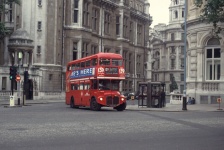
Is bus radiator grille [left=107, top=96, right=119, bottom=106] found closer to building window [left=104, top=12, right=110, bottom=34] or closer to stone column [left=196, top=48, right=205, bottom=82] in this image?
stone column [left=196, top=48, right=205, bottom=82]

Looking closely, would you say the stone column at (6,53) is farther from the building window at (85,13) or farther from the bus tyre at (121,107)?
the bus tyre at (121,107)

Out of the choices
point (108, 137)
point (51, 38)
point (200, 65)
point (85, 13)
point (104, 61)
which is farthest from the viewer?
point (85, 13)

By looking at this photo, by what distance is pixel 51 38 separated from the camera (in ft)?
171

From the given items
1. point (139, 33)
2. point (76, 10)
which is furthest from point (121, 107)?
point (139, 33)

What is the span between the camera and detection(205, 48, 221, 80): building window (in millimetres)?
37125

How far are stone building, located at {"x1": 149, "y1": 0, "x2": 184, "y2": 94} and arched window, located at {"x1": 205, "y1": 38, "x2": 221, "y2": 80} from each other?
5858 centimetres

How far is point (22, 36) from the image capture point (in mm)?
48719

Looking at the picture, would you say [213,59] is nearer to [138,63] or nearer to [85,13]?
[85,13]

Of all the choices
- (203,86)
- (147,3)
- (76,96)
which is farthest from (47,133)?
(147,3)

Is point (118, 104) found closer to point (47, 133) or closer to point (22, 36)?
point (47, 133)

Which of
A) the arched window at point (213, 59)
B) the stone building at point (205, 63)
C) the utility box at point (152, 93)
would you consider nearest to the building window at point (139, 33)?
the stone building at point (205, 63)

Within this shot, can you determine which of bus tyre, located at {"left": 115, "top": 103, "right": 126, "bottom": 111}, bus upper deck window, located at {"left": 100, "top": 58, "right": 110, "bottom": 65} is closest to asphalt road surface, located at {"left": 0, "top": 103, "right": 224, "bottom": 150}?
bus upper deck window, located at {"left": 100, "top": 58, "right": 110, "bottom": 65}

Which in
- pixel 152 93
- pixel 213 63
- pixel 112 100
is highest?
pixel 213 63

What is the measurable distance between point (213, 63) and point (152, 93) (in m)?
7.51
